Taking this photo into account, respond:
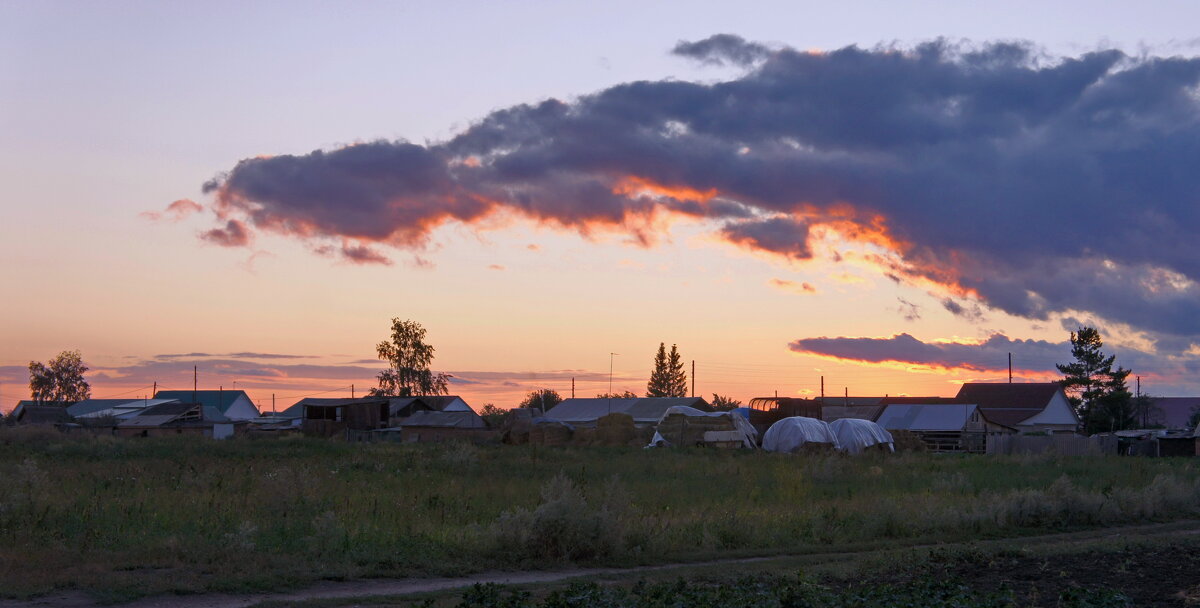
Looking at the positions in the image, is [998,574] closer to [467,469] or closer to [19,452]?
[467,469]

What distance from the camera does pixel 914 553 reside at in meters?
15.5

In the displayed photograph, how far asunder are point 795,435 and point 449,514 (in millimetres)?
33111

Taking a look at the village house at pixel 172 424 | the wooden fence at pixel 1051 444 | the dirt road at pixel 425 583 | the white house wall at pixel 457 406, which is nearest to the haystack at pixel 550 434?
the village house at pixel 172 424

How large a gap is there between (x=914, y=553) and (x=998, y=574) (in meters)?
1.88

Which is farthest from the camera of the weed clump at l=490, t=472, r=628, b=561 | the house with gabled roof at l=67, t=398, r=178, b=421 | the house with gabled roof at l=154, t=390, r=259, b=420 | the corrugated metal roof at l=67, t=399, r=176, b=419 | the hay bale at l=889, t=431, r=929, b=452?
the house with gabled roof at l=154, t=390, r=259, b=420

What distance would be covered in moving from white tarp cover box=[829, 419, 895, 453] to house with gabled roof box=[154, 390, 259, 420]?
6955 centimetres

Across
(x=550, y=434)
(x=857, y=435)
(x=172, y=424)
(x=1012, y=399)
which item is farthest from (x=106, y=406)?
(x=1012, y=399)

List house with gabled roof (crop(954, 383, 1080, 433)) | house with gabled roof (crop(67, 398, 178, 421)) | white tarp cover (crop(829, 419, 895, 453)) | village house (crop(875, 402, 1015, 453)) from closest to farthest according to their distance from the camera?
white tarp cover (crop(829, 419, 895, 453))
village house (crop(875, 402, 1015, 453))
house with gabled roof (crop(954, 383, 1080, 433))
house with gabled roof (crop(67, 398, 178, 421))

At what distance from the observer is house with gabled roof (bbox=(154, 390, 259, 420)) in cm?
10356

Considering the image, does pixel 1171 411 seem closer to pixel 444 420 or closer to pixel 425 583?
pixel 444 420

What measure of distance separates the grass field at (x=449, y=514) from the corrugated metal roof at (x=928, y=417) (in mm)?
34249

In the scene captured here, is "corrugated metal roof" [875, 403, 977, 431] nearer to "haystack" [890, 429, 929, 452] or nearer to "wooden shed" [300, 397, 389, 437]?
"haystack" [890, 429, 929, 452]

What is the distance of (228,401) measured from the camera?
104875 millimetres

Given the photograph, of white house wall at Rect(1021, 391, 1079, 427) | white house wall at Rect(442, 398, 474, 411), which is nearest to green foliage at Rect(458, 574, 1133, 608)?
white house wall at Rect(1021, 391, 1079, 427)
